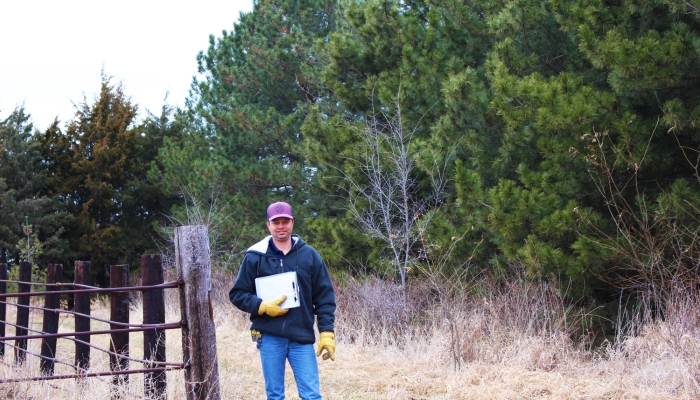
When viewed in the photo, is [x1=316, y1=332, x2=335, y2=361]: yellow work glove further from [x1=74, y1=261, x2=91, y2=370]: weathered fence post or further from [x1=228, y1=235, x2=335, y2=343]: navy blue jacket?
[x1=74, y1=261, x2=91, y2=370]: weathered fence post

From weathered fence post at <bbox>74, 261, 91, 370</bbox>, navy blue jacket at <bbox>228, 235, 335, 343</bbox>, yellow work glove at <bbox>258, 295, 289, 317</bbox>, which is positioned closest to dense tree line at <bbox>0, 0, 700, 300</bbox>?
navy blue jacket at <bbox>228, 235, 335, 343</bbox>

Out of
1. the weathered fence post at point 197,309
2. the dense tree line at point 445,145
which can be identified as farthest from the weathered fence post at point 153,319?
the dense tree line at point 445,145

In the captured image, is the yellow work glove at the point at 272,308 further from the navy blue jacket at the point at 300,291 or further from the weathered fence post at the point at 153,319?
the weathered fence post at the point at 153,319

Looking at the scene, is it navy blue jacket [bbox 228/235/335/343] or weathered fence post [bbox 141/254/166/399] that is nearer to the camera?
navy blue jacket [bbox 228/235/335/343]

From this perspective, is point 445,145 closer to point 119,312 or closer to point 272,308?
point 119,312

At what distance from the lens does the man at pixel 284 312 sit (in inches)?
169

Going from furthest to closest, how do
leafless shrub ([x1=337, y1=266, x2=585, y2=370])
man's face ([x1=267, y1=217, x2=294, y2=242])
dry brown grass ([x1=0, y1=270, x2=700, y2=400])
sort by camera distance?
leafless shrub ([x1=337, y1=266, x2=585, y2=370]) < dry brown grass ([x1=0, y1=270, x2=700, y2=400]) < man's face ([x1=267, y1=217, x2=294, y2=242])

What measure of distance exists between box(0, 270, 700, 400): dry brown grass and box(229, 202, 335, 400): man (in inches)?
52.4

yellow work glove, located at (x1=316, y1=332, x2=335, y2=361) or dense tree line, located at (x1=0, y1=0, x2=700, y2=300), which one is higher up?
dense tree line, located at (x1=0, y1=0, x2=700, y2=300)

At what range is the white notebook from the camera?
4320mm

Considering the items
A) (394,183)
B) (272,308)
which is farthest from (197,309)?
(394,183)

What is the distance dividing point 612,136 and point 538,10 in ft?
7.51

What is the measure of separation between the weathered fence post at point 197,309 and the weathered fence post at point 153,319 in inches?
20.8

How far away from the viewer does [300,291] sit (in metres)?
4.41
